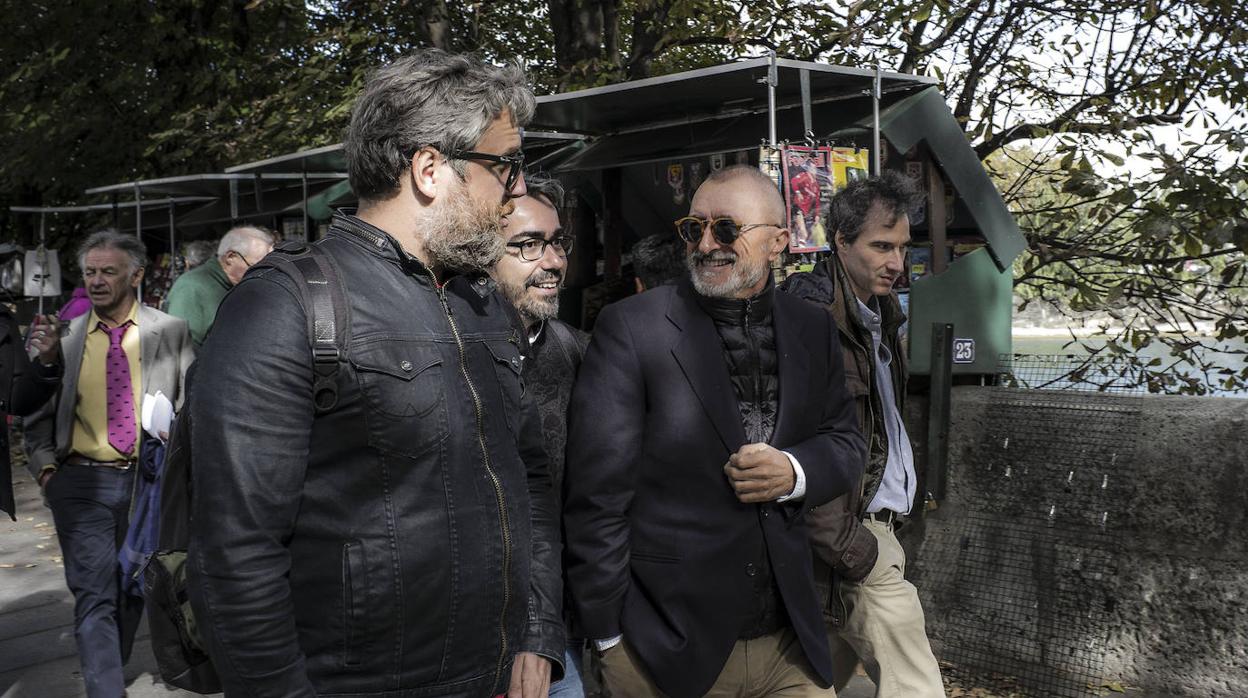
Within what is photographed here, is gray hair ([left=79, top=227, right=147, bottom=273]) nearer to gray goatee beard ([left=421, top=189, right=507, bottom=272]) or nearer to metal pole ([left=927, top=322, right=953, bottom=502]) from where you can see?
gray goatee beard ([left=421, top=189, right=507, bottom=272])

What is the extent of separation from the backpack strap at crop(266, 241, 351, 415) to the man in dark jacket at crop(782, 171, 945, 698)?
5.59 feet

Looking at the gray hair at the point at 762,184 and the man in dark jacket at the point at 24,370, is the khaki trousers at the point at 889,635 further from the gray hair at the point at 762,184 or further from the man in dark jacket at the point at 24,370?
the man in dark jacket at the point at 24,370

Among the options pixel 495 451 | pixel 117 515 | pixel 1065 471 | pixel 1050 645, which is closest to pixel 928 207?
pixel 1065 471

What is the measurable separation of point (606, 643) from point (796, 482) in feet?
1.94

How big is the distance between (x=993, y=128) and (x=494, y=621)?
726 cm

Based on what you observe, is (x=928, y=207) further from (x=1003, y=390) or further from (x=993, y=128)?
(x=993, y=128)

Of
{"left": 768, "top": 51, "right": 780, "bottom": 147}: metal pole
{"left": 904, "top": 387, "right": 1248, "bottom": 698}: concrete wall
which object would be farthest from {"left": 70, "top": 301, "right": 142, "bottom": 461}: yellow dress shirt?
{"left": 904, "top": 387, "right": 1248, "bottom": 698}: concrete wall

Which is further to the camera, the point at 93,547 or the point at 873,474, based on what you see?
the point at 93,547

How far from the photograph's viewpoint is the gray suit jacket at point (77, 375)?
15.1 ft

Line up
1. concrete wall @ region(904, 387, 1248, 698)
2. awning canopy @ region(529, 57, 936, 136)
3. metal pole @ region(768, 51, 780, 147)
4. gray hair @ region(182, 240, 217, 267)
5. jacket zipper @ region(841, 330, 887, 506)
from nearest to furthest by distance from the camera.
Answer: jacket zipper @ region(841, 330, 887, 506), concrete wall @ region(904, 387, 1248, 698), metal pole @ region(768, 51, 780, 147), awning canopy @ region(529, 57, 936, 136), gray hair @ region(182, 240, 217, 267)

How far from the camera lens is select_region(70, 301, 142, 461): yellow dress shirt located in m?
4.61

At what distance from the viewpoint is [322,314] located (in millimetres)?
1809

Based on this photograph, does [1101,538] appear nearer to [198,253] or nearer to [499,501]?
[499,501]

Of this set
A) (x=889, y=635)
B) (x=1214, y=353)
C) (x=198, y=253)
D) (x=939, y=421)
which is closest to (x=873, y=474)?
(x=889, y=635)
